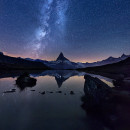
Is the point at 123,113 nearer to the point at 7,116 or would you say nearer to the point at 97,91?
the point at 97,91

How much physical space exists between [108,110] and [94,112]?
75.3 inches

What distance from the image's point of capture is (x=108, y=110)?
521 inches

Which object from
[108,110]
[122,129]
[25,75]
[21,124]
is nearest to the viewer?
[122,129]

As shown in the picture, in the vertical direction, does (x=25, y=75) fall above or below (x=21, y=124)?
above

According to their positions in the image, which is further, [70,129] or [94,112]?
[94,112]

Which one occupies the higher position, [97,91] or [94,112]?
[97,91]

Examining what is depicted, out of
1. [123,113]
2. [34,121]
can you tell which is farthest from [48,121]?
[123,113]

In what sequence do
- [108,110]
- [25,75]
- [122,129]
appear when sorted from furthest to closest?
[25,75] < [108,110] < [122,129]

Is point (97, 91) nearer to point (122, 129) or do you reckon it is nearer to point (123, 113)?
point (123, 113)

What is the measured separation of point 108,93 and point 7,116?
14130 millimetres

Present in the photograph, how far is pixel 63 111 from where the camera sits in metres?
13.6

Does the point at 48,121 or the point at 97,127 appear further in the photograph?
the point at 48,121

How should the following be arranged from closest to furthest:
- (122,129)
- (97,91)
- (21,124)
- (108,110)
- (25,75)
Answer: (122,129) → (21,124) → (108,110) → (97,91) → (25,75)

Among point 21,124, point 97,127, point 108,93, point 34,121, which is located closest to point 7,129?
point 21,124
